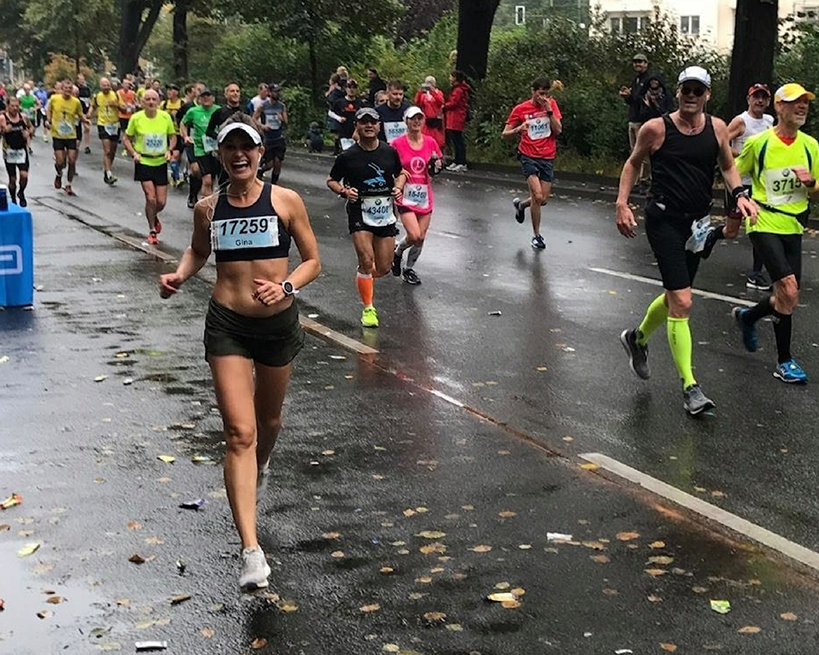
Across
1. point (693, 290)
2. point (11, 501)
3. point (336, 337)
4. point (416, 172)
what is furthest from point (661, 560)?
point (416, 172)

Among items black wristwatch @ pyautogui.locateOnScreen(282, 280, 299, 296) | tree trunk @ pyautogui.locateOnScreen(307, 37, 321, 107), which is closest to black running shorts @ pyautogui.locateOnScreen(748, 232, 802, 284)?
black wristwatch @ pyautogui.locateOnScreen(282, 280, 299, 296)

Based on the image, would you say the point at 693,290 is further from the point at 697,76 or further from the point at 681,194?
the point at 697,76

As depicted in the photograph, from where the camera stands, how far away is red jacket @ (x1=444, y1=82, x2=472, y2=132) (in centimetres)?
2736

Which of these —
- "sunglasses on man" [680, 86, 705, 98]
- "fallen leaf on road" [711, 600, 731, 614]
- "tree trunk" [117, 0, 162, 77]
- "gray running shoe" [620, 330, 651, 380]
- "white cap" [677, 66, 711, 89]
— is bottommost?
"fallen leaf on road" [711, 600, 731, 614]

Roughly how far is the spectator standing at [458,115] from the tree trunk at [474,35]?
5.96 ft

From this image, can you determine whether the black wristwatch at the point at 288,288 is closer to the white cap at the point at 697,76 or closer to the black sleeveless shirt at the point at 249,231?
the black sleeveless shirt at the point at 249,231

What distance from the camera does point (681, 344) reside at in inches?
336

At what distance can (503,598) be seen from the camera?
17.5 feet

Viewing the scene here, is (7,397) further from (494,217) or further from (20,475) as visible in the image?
(494,217)

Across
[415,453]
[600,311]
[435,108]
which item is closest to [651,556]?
[415,453]

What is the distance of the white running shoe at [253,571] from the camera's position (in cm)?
540

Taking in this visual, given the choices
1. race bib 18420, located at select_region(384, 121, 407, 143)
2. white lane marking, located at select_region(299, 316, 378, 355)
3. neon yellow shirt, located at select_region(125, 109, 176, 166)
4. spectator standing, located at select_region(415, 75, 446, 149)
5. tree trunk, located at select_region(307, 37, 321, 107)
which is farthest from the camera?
tree trunk, located at select_region(307, 37, 321, 107)

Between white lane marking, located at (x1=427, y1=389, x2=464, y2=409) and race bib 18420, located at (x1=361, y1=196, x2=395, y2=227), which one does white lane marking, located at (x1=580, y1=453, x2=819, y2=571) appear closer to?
white lane marking, located at (x1=427, y1=389, x2=464, y2=409)

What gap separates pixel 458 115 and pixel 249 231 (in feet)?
72.0
